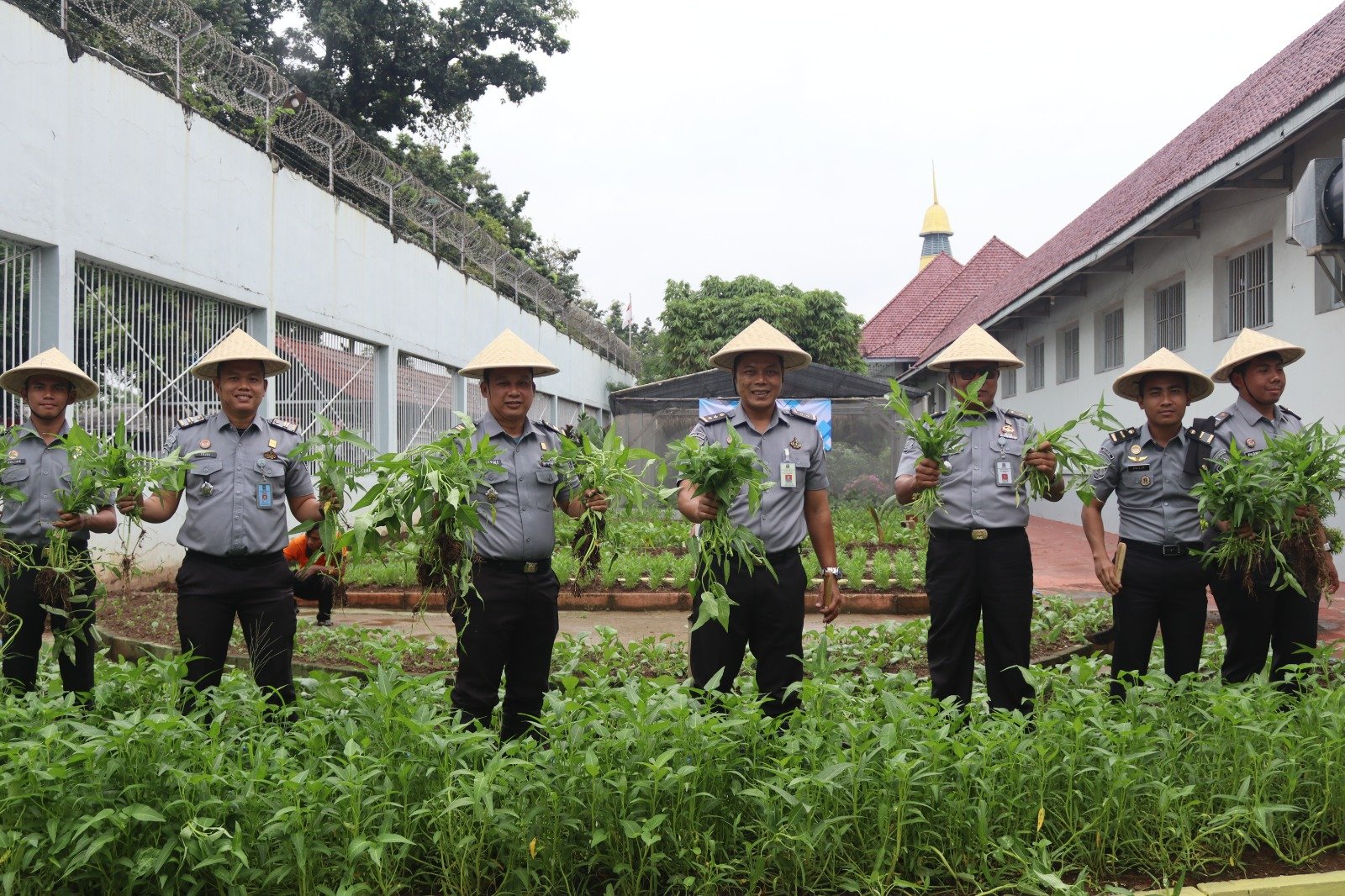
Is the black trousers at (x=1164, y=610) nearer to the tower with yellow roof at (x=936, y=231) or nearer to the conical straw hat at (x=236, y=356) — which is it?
the conical straw hat at (x=236, y=356)

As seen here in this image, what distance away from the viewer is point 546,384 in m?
24.3

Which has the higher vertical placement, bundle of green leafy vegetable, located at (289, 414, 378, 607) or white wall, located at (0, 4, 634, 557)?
white wall, located at (0, 4, 634, 557)

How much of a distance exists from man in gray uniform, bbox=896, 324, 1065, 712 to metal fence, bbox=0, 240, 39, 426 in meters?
6.61

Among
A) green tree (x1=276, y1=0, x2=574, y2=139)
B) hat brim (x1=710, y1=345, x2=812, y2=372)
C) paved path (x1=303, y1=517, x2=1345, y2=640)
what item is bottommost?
paved path (x1=303, y1=517, x2=1345, y2=640)

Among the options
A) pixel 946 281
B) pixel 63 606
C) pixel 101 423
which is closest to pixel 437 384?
pixel 101 423

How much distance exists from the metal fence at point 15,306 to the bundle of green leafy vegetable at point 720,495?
5.99 meters

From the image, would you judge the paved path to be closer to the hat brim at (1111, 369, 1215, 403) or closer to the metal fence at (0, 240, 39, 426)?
the metal fence at (0, 240, 39, 426)

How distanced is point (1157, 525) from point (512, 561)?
2.96 metres

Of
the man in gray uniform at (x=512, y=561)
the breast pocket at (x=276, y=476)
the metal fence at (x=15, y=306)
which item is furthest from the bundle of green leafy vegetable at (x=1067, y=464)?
the metal fence at (x=15, y=306)

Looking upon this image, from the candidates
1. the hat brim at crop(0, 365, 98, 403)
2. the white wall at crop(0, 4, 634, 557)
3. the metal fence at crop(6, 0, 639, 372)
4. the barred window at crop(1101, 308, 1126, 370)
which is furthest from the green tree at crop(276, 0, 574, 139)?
the hat brim at crop(0, 365, 98, 403)

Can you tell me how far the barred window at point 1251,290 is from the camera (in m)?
11.4

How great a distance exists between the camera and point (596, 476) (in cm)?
438

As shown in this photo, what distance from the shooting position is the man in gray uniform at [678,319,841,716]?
4.36 metres

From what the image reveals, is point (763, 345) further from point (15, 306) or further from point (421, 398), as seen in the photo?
point (421, 398)
